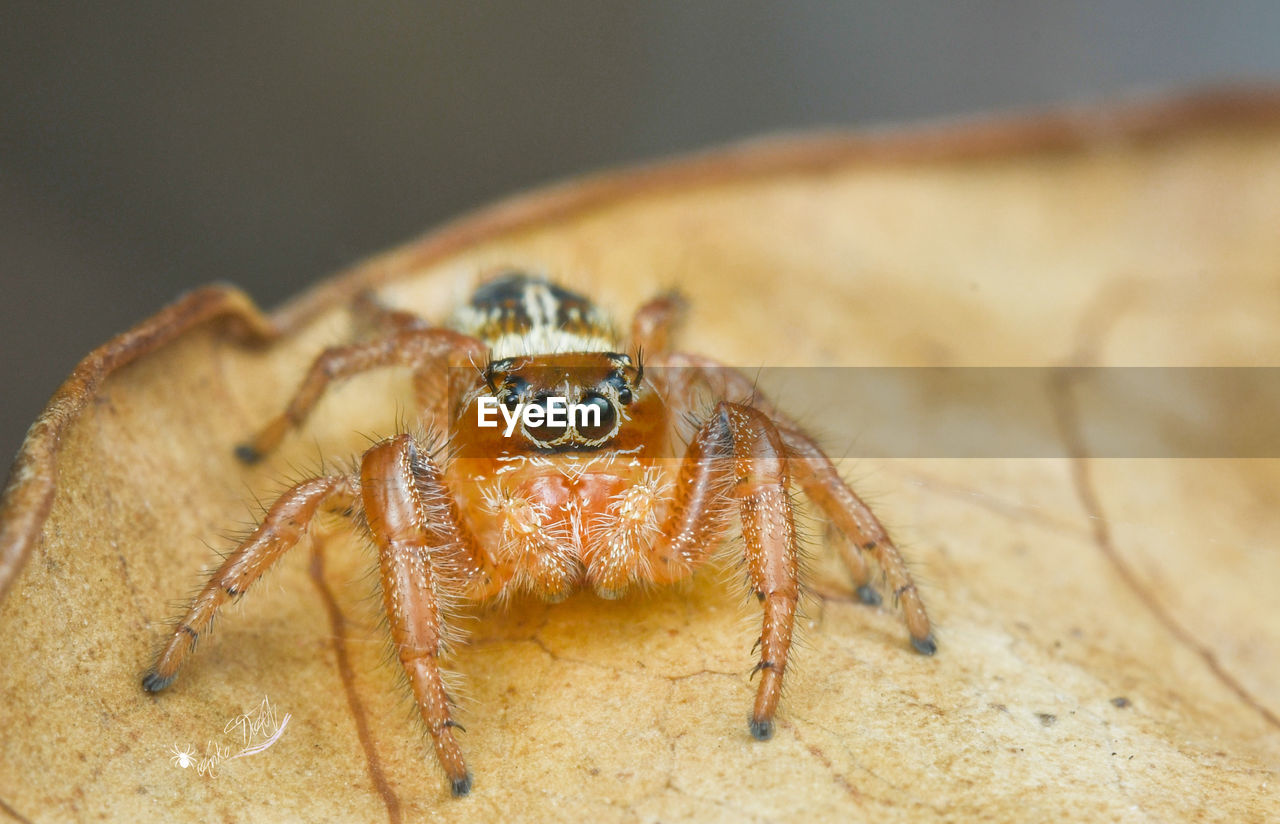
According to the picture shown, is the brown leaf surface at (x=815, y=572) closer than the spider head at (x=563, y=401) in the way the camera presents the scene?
Yes

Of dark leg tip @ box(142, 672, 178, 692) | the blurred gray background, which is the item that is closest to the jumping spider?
dark leg tip @ box(142, 672, 178, 692)

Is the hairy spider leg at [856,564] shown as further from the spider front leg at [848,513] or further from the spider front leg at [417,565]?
the spider front leg at [417,565]

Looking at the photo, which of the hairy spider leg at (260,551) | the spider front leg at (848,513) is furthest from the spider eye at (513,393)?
the spider front leg at (848,513)

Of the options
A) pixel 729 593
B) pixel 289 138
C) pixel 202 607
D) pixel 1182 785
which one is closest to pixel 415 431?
pixel 202 607

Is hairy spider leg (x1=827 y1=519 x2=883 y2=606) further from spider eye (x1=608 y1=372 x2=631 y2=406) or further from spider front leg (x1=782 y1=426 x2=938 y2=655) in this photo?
spider eye (x1=608 y1=372 x2=631 y2=406)

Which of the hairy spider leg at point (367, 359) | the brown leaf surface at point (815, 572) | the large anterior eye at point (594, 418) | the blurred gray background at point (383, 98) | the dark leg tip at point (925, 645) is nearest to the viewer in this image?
the brown leaf surface at point (815, 572)

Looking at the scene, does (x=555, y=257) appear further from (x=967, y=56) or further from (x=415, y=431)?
(x=967, y=56)

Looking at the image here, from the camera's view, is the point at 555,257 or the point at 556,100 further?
the point at 556,100
